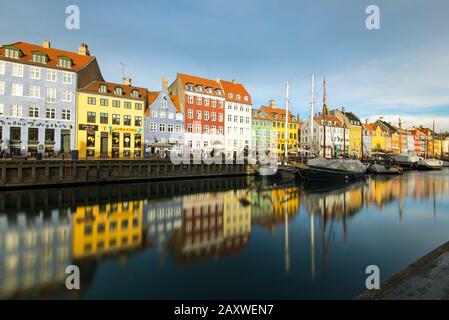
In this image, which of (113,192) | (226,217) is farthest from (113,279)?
(113,192)

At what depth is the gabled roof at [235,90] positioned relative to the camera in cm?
6169

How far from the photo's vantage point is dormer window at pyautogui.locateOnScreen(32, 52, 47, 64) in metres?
37.9

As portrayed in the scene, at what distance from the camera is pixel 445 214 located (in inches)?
805

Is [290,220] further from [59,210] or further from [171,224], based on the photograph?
[59,210]

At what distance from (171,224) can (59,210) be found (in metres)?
8.80

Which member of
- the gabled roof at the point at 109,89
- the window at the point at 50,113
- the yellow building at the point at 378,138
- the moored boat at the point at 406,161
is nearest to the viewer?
the window at the point at 50,113

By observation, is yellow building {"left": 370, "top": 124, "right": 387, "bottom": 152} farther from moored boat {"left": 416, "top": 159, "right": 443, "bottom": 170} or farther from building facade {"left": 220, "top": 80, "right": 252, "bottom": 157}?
building facade {"left": 220, "top": 80, "right": 252, "bottom": 157}

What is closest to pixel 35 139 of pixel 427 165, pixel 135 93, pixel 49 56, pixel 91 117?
pixel 91 117

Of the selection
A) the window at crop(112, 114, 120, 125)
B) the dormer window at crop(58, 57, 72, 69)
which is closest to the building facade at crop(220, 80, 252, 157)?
the window at crop(112, 114, 120, 125)

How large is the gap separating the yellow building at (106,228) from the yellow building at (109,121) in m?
23.7

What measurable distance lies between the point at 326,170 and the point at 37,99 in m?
43.9

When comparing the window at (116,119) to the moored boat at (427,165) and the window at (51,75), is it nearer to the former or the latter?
the window at (51,75)

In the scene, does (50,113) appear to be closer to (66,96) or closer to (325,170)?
(66,96)

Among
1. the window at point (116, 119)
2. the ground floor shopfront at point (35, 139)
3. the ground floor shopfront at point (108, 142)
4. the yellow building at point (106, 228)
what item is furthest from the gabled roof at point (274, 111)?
the yellow building at point (106, 228)
